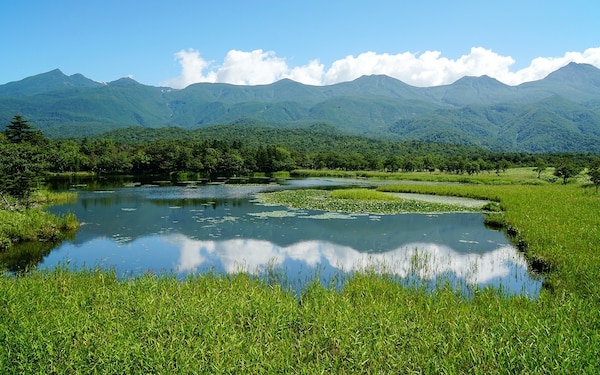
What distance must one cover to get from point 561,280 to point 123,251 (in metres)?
21.2

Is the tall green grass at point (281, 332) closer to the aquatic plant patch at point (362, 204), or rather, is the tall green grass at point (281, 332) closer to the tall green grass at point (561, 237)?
the tall green grass at point (561, 237)

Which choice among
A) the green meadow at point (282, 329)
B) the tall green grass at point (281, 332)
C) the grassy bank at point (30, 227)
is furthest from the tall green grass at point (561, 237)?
the grassy bank at point (30, 227)

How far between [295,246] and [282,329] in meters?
14.1

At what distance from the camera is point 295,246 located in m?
24.2

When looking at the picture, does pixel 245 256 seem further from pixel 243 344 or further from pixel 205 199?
pixel 205 199

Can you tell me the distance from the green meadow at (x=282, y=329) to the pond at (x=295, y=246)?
2.46 metres

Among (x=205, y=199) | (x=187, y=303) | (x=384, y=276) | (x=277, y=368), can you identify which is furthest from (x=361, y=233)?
(x=205, y=199)

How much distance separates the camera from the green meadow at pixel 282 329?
327 inches

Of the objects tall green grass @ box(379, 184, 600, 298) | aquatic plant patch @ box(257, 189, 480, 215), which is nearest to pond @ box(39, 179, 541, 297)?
tall green grass @ box(379, 184, 600, 298)

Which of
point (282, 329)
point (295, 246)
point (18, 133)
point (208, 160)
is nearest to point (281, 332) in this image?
point (282, 329)

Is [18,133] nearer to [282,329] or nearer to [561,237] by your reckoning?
[282,329]

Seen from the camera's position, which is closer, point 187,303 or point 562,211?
point 187,303

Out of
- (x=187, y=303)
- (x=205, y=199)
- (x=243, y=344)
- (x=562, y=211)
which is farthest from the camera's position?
(x=205, y=199)

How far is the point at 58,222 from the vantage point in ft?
91.7
